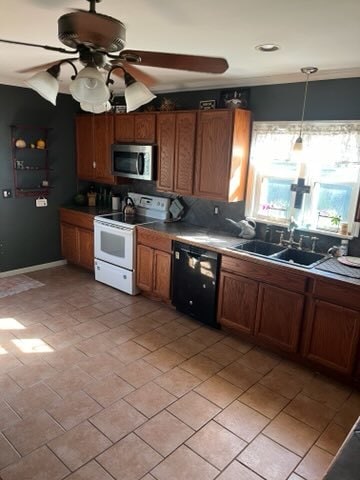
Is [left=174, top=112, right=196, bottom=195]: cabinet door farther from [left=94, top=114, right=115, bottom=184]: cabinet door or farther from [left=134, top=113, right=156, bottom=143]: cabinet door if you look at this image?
[left=94, top=114, right=115, bottom=184]: cabinet door

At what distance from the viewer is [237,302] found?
11.1 feet

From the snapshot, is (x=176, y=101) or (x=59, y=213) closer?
(x=176, y=101)

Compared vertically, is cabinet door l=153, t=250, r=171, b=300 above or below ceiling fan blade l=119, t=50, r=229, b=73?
below

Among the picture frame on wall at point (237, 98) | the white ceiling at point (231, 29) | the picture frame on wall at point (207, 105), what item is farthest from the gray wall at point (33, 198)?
the picture frame on wall at point (237, 98)

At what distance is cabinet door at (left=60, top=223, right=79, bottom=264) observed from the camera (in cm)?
505

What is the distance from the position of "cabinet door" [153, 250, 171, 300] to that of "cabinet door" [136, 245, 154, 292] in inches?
2.5

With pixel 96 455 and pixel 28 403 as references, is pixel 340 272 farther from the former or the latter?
pixel 28 403

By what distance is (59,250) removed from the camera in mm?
5344

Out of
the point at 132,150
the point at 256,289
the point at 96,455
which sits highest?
the point at 132,150

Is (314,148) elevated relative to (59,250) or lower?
elevated

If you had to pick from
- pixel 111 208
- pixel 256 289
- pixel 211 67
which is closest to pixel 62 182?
pixel 111 208

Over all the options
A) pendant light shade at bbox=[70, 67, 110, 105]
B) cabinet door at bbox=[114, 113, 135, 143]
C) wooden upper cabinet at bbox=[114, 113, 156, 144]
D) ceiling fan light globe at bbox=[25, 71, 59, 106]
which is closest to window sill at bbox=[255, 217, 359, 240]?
wooden upper cabinet at bbox=[114, 113, 156, 144]

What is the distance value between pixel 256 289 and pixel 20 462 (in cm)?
216

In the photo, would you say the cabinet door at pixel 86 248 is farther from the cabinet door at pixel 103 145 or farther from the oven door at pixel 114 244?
the cabinet door at pixel 103 145
